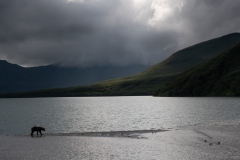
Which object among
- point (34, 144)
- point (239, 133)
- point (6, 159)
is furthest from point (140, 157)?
point (239, 133)

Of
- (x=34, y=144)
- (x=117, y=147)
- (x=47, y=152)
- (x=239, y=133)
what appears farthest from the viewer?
(x=239, y=133)

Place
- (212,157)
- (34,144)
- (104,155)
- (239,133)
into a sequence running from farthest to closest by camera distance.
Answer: (239,133) → (34,144) → (104,155) → (212,157)

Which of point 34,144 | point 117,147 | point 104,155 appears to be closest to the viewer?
point 104,155

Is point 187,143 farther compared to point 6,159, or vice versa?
point 187,143

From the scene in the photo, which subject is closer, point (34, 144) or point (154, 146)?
point (154, 146)

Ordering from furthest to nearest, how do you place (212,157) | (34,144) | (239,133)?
(239,133) → (34,144) → (212,157)

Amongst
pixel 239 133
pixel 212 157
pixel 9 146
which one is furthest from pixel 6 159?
pixel 239 133

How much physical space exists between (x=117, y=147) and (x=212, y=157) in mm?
14304

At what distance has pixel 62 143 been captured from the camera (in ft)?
158

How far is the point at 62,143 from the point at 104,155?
1362 centimetres

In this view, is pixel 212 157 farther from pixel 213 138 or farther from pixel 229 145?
pixel 213 138

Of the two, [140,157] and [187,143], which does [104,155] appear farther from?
[187,143]

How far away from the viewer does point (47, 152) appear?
3978cm

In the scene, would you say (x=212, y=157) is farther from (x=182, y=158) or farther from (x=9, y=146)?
(x=9, y=146)
